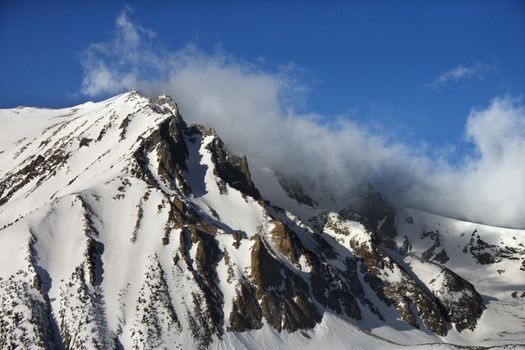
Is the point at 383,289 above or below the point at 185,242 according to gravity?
below

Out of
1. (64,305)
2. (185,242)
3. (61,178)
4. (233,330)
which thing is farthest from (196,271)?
(61,178)

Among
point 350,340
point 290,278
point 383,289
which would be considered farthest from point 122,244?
point 383,289

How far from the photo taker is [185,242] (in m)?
152

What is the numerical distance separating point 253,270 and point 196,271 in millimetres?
15055

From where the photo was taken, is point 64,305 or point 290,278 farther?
point 290,278

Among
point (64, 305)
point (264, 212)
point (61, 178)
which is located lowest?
point (64, 305)

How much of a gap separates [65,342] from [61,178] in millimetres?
79998

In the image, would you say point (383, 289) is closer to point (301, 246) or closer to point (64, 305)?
point (301, 246)

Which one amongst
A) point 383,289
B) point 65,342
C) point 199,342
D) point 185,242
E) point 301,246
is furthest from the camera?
point 383,289

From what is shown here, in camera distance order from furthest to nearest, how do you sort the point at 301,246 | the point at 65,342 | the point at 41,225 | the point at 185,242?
the point at 301,246 < the point at 185,242 < the point at 41,225 < the point at 65,342

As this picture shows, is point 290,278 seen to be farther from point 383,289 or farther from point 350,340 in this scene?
point 383,289

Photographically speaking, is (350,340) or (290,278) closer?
(350,340)

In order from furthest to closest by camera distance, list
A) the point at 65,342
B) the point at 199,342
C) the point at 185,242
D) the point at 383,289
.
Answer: the point at 383,289
the point at 185,242
the point at 199,342
the point at 65,342

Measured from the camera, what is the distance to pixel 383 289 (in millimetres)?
195000
